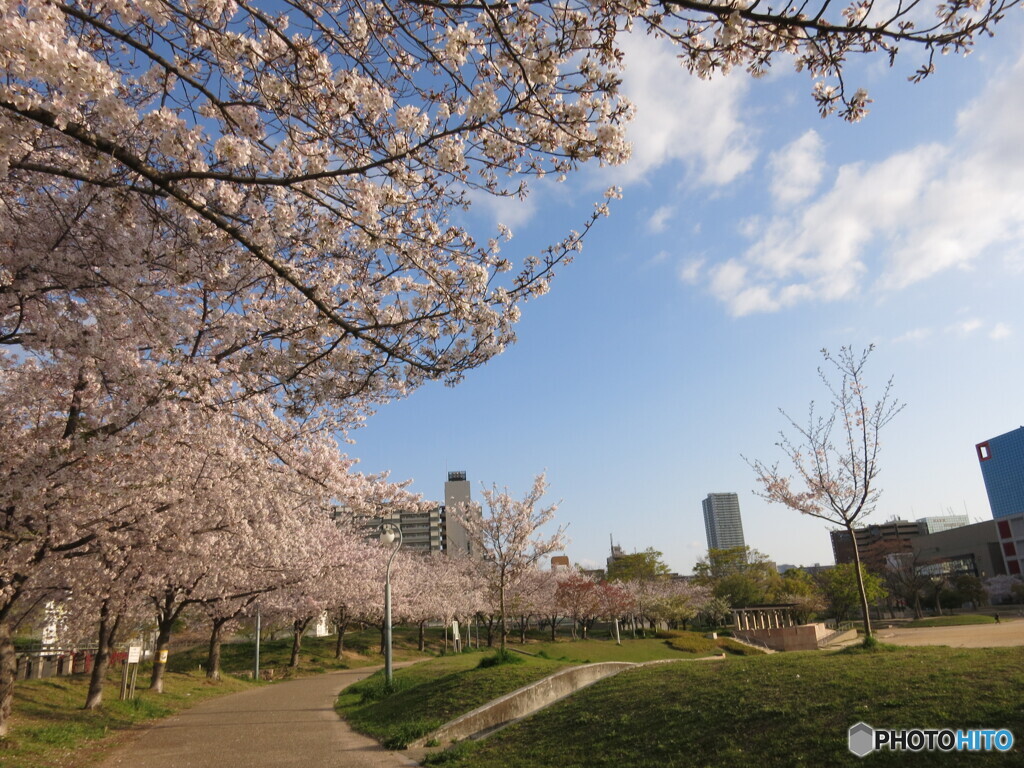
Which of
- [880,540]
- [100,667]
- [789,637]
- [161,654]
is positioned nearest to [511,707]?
[100,667]

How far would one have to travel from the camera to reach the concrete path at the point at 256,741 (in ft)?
34.8

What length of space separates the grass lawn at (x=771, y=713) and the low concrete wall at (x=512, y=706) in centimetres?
54

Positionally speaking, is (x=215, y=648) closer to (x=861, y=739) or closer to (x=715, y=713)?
(x=715, y=713)

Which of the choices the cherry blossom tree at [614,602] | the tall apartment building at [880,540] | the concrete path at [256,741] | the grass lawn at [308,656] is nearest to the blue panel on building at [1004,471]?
the tall apartment building at [880,540]

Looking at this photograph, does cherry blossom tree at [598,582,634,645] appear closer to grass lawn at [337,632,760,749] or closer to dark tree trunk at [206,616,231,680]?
dark tree trunk at [206,616,231,680]

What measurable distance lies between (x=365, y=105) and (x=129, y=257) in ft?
9.98

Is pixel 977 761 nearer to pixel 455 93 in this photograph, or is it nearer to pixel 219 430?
pixel 455 93

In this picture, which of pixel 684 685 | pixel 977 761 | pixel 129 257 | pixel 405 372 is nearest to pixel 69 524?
pixel 129 257

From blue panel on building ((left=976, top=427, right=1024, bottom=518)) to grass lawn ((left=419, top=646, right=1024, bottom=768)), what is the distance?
131611mm

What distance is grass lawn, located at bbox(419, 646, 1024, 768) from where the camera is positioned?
21.8 feet

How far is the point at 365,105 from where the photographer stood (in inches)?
207

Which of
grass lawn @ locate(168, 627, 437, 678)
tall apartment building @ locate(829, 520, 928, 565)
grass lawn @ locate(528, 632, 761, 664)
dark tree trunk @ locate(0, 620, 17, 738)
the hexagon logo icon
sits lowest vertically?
grass lawn @ locate(168, 627, 437, 678)

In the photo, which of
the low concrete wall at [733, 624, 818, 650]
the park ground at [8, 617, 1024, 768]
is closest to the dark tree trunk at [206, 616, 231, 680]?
the park ground at [8, 617, 1024, 768]

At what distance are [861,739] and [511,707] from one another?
6813 millimetres
